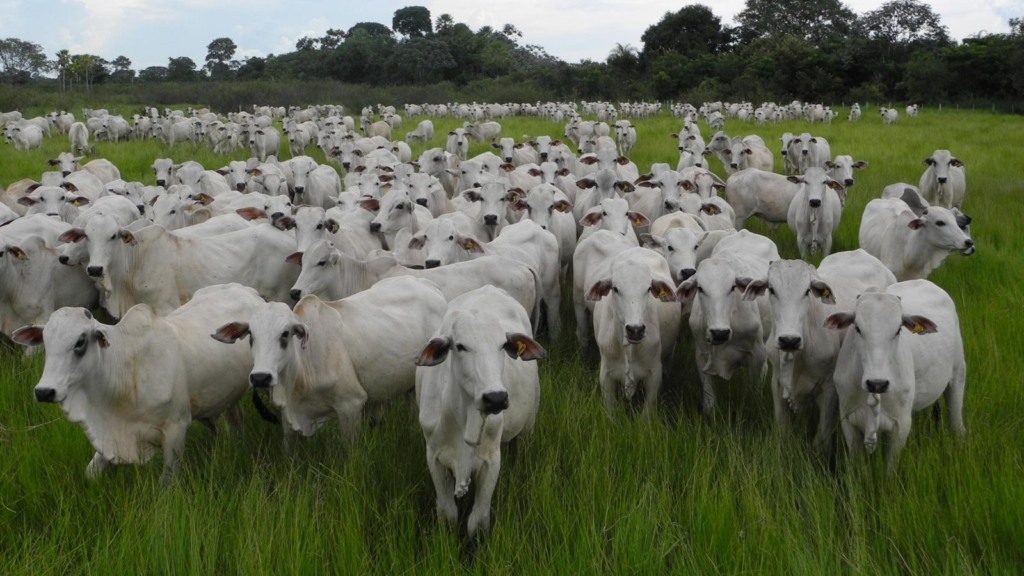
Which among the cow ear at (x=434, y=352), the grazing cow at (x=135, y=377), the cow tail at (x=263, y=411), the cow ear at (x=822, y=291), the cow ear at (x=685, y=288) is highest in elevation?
the cow ear at (x=434, y=352)

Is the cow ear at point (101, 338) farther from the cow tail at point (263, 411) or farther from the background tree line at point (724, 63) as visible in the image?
the background tree line at point (724, 63)

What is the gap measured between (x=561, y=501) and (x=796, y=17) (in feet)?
228

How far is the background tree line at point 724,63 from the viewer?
42.4 meters

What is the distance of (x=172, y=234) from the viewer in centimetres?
784

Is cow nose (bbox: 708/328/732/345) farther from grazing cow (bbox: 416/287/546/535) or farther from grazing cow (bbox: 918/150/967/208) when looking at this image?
grazing cow (bbox: 918/150/967/208)

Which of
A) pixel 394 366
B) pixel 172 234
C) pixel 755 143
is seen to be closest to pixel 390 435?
pixel 394 366

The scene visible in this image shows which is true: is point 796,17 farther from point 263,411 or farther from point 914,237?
point 263,411

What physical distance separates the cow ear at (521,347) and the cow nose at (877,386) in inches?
71.8

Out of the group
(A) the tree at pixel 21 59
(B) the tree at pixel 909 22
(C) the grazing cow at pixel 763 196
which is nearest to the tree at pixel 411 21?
(A) the tree at pixel 21 59

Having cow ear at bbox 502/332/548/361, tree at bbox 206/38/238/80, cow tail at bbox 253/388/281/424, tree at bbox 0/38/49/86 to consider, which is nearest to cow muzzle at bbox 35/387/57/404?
cow tail at bbox 253/388/281/424

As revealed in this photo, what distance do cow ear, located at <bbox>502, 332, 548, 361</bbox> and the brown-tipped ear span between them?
227 inches

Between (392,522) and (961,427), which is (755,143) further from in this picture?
(392,522)

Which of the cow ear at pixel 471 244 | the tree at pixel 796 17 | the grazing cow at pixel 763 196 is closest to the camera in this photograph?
the cow ear at pixel 471 244

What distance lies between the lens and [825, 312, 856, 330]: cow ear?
16.7 feet
